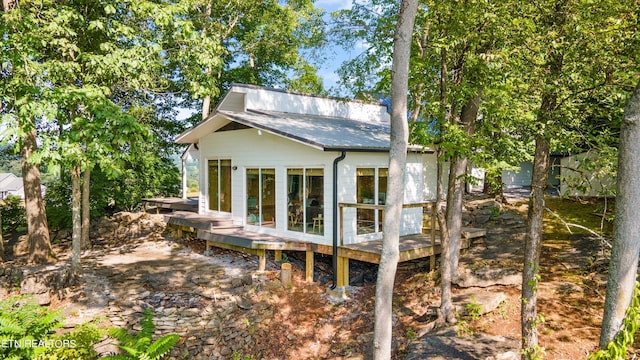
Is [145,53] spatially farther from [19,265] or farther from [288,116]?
[19,265]

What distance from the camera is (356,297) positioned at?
8617 millimetres

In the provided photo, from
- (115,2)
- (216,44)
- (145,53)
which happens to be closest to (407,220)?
(216,44)

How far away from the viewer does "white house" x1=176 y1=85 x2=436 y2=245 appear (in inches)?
352

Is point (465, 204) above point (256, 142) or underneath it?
underneath

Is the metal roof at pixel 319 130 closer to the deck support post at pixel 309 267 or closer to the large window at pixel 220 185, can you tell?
the large window at pixel 220 185

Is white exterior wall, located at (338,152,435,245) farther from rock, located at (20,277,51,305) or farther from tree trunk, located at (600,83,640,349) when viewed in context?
rock, located at (20,277,51,305)

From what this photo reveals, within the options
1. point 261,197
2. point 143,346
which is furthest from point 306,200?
point 143,346

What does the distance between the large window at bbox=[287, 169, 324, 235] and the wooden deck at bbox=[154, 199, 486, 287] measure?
412 millimetres

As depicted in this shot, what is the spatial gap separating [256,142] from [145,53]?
3538 mm

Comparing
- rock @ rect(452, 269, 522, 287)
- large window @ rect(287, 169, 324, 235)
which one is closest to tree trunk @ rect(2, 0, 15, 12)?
large window @ rect(287, 169, 324, 235)

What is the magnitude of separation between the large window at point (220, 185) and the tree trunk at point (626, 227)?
9.94 m

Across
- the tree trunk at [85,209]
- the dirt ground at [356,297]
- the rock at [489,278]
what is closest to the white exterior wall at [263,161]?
the dirt ground at [356,297]

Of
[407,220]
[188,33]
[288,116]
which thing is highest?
[188,33]

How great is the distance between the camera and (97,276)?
8.66 m
